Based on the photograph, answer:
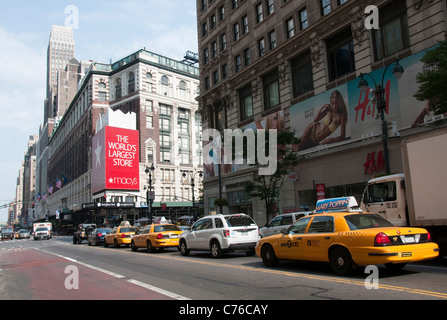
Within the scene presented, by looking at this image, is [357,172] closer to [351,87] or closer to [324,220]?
[351,87]

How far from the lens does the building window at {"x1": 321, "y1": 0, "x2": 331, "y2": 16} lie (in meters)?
26.5

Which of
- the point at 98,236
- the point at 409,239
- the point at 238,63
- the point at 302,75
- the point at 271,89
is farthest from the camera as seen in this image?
Result: the point at 238,63

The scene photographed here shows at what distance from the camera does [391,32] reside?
22.2 metres

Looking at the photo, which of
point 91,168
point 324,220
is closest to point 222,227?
point 324,220

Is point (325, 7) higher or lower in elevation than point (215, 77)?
lower

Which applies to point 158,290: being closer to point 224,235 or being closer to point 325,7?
point 224,235

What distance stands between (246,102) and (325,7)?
11531 mm

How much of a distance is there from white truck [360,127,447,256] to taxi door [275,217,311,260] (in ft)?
10.5

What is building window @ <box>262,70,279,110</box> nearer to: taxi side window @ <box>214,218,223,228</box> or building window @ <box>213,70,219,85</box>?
building window @ <box>213,70,219,85</box>

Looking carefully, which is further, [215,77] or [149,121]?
[149,121]

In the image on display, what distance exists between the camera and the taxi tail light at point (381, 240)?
8125mm

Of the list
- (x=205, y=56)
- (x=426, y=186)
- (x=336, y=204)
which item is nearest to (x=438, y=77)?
(x=336, y=204)

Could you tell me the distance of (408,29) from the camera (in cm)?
2114

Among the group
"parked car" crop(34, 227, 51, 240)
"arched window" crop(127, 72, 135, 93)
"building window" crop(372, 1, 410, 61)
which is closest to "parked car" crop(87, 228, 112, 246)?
"building window" crop(372, 1, 410, 61)
